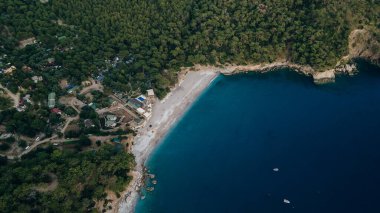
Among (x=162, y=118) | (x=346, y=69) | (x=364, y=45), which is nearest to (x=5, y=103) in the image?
(x=162, y=118)

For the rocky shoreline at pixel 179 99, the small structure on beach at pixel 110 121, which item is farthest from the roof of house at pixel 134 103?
the small structure on beach at pixel 110 121

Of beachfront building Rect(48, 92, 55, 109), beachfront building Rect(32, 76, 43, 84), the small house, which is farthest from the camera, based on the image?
the small house

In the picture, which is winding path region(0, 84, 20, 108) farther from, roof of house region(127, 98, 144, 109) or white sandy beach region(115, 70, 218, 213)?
white sandy beach region(115, 70, 218, 213)

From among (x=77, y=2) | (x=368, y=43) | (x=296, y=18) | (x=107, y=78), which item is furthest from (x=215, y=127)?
(x=77, y=2)

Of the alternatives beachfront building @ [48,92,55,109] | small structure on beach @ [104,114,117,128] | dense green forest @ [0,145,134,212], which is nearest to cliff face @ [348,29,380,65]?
small structure on beach @ [104,114,117,128]

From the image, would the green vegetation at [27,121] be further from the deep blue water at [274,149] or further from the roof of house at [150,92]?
the deep blue water at [274,149]

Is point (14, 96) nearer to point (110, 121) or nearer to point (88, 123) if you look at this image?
point (88, 123)
